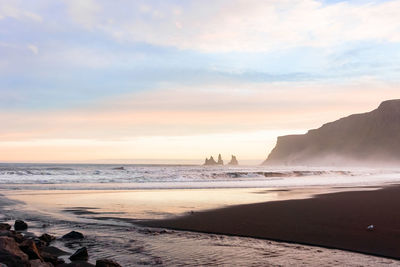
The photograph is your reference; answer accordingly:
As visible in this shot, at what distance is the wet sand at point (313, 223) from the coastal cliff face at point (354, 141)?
133275 mm

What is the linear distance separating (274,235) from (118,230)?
435cm

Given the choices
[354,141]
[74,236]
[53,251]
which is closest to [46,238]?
[74,236]

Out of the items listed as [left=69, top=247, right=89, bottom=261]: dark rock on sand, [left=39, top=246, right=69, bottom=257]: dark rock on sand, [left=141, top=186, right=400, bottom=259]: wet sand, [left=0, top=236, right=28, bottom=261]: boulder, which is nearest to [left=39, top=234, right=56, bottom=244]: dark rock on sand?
[left=39, top=246, right=69, bottom=257]: dark rock on sand

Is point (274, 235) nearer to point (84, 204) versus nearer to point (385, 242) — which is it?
point (385, 242)

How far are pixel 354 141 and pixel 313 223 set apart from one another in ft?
515

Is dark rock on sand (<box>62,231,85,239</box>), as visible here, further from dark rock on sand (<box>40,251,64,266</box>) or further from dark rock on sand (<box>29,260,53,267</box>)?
dark rock on sand (<box>29,260,53,267</box>)

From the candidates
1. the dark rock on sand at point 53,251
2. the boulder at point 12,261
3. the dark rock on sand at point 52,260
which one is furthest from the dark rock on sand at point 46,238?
the boulder at point 12,261

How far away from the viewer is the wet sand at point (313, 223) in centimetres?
903

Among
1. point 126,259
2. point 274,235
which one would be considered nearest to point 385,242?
point 274,235

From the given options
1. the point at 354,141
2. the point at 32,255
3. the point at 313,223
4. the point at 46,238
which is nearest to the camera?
the point at 32,255

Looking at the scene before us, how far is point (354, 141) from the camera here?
157 m

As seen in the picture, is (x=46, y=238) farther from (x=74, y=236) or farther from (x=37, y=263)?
(x=37, y=263)

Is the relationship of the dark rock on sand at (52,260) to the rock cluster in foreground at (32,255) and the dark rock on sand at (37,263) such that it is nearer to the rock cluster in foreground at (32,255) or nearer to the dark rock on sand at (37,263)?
the rock cluster in foreground at (32,255)

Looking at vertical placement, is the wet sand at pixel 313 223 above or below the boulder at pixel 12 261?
below
